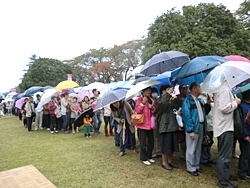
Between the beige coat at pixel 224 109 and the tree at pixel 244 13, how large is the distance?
19.6 m

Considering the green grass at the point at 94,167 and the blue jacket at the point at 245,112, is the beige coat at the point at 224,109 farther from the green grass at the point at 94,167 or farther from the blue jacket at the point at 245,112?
the green grass at the point at 94,167

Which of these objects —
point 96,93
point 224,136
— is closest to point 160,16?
point 96,93

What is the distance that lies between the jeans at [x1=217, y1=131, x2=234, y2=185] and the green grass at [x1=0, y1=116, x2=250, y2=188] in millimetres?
247

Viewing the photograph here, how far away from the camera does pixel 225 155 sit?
3389mm

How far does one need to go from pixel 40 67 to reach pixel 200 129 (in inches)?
1248

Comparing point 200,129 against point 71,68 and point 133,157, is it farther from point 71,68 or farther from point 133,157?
point 71,68

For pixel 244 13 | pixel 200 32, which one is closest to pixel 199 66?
pixel 200 32

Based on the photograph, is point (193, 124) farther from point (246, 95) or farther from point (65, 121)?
point (65, 121)

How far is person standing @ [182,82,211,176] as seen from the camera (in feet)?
12.5

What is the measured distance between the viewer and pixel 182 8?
18984mm

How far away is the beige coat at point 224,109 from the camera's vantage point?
327 centimetres

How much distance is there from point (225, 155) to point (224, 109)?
2.50 ft

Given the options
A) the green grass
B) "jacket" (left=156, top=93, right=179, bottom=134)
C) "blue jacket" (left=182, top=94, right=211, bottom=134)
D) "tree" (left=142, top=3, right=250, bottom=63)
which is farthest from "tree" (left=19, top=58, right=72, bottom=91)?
"blue jacket" (left=182, top=94, right=211, bottom=134)

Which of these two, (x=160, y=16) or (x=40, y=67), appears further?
(x=40, y=67)
